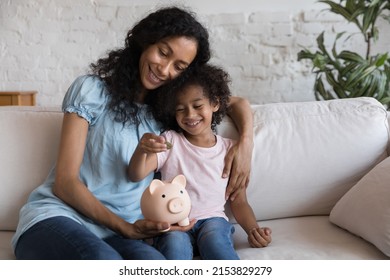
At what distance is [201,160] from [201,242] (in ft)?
0.82

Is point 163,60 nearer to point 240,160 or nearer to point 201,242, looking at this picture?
point 240,160

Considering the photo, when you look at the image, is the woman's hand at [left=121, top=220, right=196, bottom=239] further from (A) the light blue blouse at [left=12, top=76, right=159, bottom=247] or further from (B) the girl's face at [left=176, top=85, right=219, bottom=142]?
(B) the girl's face at [left=176, top=85, right=219, bottom=142]

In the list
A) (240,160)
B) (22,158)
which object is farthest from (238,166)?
(22,158)

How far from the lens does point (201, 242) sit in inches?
54.9

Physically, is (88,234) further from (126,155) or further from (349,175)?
(349,175)

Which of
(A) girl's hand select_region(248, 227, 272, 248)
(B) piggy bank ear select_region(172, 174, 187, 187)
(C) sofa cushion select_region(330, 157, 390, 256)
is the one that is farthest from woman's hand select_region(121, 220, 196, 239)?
(C) sofa cushion select_region(330, 157, 390, 256)

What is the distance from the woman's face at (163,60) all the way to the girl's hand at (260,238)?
0.50m

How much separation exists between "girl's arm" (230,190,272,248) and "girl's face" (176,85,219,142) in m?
0.25

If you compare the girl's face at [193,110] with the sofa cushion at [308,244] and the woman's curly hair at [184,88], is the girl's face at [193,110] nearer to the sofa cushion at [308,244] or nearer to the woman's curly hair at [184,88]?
the woman's curly hair at [184,88]

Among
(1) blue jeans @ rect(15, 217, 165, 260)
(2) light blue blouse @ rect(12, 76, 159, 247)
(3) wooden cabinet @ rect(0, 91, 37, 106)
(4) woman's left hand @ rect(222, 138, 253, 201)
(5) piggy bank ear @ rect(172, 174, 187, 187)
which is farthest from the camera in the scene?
(3) wooden cabinet @ rect(0, 91, 37, 106)

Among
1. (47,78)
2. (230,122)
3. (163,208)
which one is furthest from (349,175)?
(47,78)

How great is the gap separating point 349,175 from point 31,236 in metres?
0.98

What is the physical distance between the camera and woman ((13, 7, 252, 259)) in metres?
1.26
